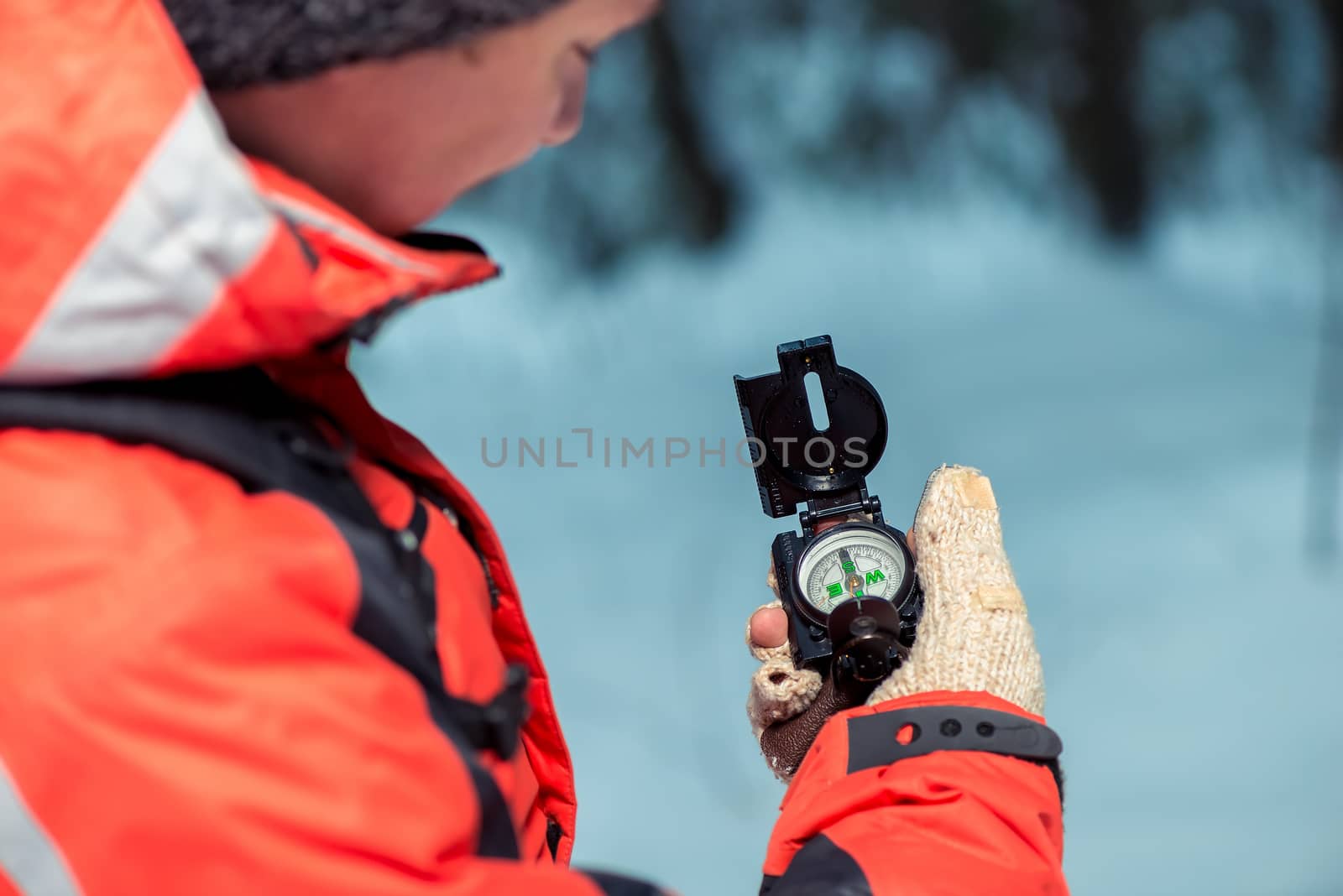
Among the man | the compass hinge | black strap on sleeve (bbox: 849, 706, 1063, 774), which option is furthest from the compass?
the man

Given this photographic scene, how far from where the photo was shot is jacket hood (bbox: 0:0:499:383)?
37 cm

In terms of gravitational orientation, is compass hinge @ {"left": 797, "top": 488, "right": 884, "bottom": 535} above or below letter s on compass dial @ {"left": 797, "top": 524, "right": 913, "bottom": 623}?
above

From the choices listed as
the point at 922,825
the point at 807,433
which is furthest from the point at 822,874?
the point at 807,433

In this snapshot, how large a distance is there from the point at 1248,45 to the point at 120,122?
6.98 ft

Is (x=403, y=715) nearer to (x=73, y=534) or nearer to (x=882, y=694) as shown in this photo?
(x=73, y=534)

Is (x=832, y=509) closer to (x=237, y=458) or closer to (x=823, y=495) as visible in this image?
(x=823, y=495)

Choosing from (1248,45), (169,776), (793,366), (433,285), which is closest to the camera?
(169,776)

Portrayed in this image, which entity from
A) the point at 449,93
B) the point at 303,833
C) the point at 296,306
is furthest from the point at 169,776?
the point at 449,93

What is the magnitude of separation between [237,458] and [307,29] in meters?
0.15

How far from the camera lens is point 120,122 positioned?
376 millimetres

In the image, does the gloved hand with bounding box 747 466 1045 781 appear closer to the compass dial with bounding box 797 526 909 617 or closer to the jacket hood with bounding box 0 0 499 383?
the compass dial with bounding box 797 526 909 617

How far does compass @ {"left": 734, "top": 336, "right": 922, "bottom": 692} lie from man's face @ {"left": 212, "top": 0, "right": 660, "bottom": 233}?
0.48m

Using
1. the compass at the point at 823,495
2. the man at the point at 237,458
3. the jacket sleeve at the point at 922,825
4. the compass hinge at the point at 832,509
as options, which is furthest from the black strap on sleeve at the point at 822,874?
the compass hinge at the point at 832,509

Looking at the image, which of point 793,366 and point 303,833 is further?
point 793,366
